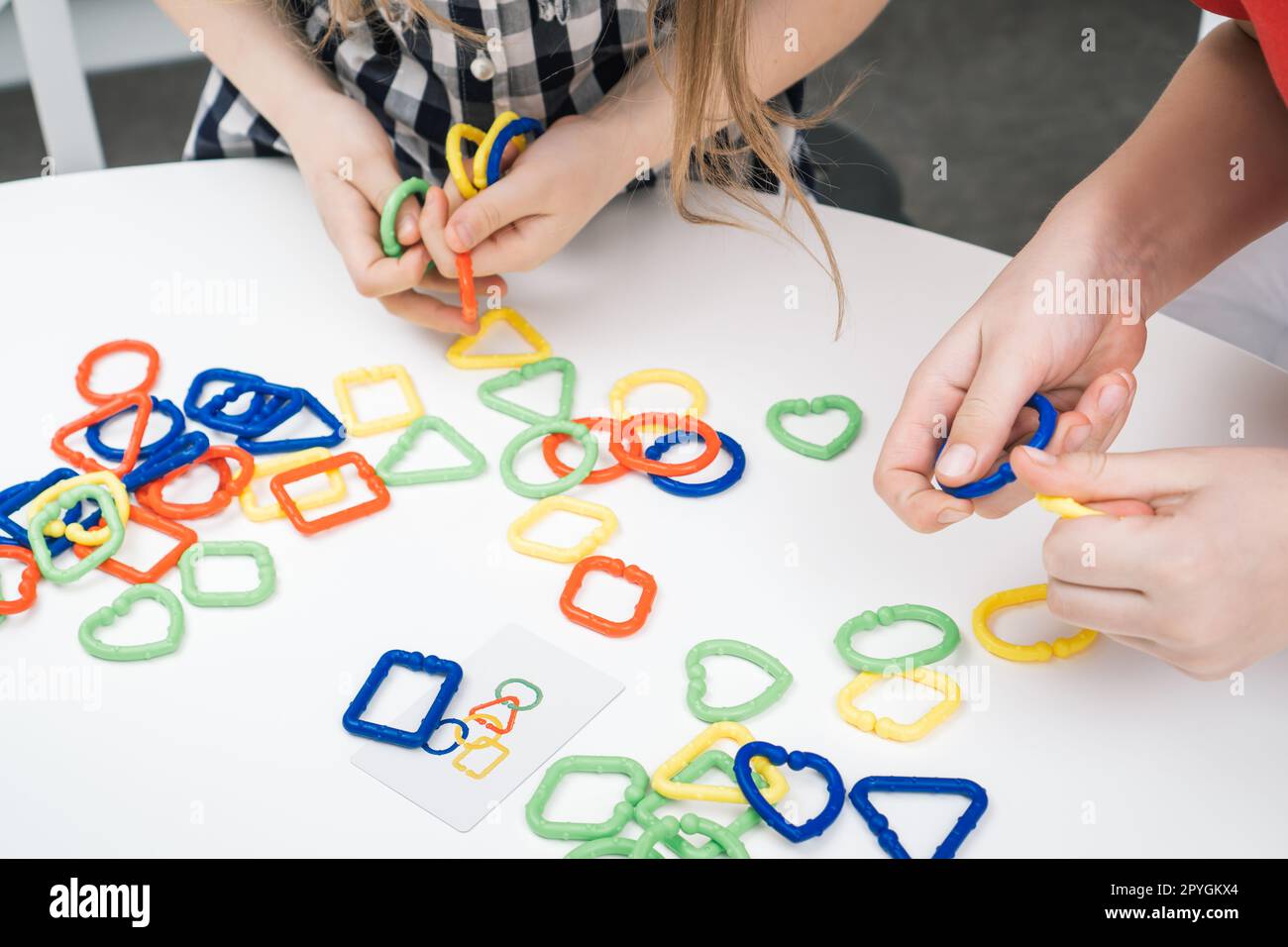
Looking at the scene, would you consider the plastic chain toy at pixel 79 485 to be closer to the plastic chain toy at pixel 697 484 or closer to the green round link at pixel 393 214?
the green round link at pixel 393 214

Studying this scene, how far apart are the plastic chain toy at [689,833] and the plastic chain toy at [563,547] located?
230 millimetres

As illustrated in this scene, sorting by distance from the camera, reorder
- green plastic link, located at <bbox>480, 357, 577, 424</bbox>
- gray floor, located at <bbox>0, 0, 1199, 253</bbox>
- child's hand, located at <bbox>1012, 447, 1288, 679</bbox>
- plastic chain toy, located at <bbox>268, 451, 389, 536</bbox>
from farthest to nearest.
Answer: gray floor, located at <bbox>0, 0, 1199, 253</bbox> → green plastic link, located at <bbox>480, 357, 577, 424</bbox> → plastic chain toy, located at <bbox>268, 451, 389, 536</bbox> → child's hand, located at <bbox>1012, 447, 1288, 679</bbox>

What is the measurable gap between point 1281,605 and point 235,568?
2.24 ft

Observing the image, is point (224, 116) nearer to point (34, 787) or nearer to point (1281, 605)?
point (34, 787)

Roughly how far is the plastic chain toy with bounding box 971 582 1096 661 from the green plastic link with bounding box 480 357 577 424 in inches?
14.3

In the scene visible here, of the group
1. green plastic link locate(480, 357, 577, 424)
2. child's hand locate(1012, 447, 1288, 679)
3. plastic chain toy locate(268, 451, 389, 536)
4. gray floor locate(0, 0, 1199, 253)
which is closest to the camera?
child's hand locate(1012, 447, 1288, 679)

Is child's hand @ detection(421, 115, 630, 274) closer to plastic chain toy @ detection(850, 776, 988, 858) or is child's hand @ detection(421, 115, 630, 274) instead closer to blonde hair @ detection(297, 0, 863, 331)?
blonde hair @ detection(297, 0, 863, 331)

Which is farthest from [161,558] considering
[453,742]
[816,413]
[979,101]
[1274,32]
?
[979,101]

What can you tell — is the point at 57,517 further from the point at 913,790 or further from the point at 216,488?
the point at 913,790

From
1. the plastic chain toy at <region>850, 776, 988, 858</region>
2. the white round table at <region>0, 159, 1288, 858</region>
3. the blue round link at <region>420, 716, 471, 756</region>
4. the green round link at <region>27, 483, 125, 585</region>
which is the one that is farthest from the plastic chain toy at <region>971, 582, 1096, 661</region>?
the green round link at <region>27, 483, 125, 585</region>

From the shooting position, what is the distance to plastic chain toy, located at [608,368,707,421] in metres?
1.02

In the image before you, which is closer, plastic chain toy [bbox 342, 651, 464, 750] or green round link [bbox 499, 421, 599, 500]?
plastic chain toy [bbox 342, 651, 464, 750]

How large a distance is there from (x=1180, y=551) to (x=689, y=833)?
322mm
